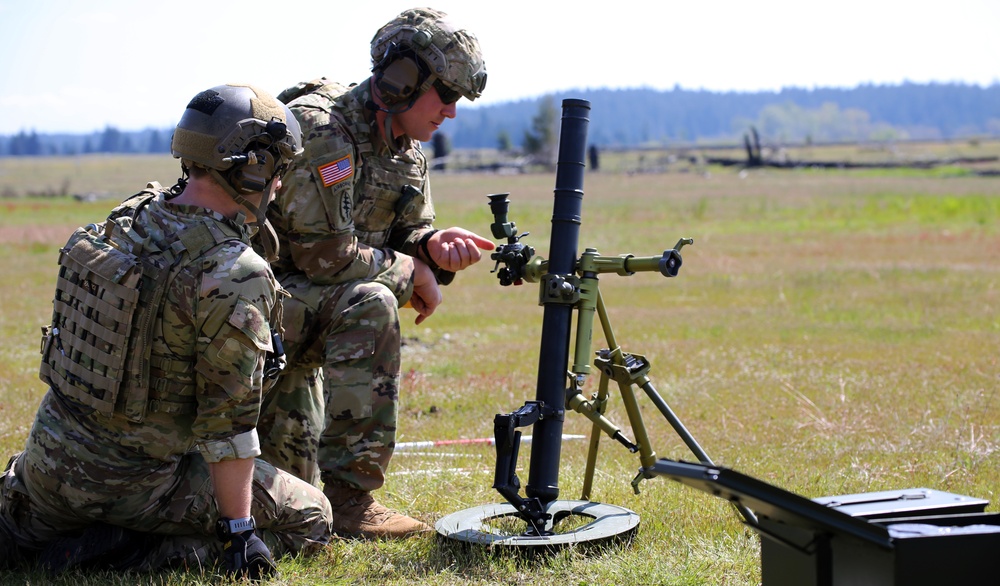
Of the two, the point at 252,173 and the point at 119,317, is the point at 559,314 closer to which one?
the point at 252,173

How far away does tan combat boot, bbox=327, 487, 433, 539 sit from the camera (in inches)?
204

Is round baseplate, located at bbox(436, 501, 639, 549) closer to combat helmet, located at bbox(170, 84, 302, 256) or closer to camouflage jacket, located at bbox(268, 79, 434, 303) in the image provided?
camouflage jacket, located at bbox(268, 79, 434, 303)

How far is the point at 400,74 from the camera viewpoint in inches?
206

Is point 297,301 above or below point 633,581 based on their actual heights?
above

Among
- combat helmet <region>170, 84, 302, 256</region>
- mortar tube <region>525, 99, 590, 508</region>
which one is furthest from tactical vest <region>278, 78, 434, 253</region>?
mortar tube <region>525, 99, 590, 508</region>

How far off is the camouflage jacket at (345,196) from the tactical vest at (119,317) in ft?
3.27

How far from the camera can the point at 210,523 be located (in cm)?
452

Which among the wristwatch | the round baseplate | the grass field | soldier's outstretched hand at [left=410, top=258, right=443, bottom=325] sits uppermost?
soldier's outstretched hand at [left=410, top=258, right=443, bottom=325]

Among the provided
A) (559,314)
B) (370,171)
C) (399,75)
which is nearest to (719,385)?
(370,171)

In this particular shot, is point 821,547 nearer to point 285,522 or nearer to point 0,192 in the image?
point 285,522

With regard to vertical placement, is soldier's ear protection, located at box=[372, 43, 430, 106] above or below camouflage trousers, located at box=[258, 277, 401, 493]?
above

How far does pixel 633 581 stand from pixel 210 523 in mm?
1794

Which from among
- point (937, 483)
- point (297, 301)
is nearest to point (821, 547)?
point (297, 301)

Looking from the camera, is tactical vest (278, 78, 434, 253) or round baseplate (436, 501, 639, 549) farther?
tactical vest (278, 78, 434, 253)
